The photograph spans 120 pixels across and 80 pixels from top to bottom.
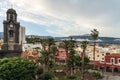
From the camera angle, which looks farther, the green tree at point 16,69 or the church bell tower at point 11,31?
the church bell tower at point 11,31

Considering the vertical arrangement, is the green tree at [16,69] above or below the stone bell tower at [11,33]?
below

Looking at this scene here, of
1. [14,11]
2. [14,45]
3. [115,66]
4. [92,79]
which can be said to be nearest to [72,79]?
[92,79]

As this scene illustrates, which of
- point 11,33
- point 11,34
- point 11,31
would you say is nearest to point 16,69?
point 11,34

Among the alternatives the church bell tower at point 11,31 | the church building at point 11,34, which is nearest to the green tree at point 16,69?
the church building at point 11,34

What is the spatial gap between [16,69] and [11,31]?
938 cm

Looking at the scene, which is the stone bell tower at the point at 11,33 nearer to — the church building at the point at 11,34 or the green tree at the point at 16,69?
the church building at the point at 11,34

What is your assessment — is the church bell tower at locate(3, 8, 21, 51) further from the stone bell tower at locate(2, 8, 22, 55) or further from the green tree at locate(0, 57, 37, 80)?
the green tree at locate(0, 57, 37, 80)

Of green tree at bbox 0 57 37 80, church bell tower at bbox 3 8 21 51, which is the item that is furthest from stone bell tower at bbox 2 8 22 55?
green tree at bbox 0 57 37 80

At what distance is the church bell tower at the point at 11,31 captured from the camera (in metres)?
51.5

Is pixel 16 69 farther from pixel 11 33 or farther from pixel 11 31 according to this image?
pixel 11 31

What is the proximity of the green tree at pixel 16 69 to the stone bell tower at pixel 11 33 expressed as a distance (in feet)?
17.2

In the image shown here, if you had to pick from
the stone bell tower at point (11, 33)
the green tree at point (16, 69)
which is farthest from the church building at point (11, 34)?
the green tree at point (16, 69)

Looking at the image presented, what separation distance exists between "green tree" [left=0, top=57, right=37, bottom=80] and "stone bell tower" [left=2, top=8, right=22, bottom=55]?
5.25 meters

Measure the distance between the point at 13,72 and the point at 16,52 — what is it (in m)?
7.77
